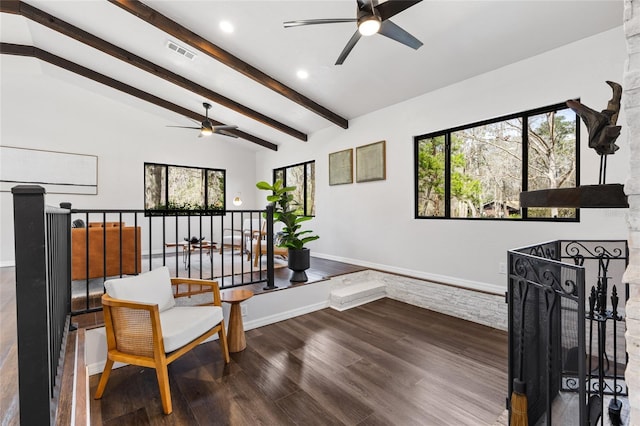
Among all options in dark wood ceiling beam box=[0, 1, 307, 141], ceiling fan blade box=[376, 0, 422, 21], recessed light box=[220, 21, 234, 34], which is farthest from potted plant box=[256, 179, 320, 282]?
dark wood ceiling beam box=[0, 1, 307, 141]

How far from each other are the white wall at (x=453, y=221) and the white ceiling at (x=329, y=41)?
0.20 meters

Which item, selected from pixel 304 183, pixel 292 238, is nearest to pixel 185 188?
pixel 304 183

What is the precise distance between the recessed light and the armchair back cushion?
2.89 metres

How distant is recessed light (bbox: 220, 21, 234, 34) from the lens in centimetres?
338

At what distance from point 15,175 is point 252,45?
515cm

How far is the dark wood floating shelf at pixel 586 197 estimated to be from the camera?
1012 mm

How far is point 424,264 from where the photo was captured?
4184 millimetres

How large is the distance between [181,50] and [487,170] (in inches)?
179

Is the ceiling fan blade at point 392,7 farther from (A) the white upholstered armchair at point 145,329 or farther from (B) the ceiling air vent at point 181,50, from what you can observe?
(B) the ceiling air vent at point 181,50

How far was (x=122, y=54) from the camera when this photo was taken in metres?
4.29

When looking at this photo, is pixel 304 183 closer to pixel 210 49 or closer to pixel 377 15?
pixel 210 49

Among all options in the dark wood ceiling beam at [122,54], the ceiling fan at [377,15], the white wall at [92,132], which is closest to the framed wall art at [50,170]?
the white wall at [92,132]

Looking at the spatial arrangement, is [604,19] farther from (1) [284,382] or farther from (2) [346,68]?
(1) [284,382]

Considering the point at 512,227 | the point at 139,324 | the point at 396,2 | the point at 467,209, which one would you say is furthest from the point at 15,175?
the point at 512,227
